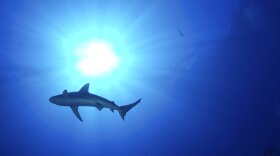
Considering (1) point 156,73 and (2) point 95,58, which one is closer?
(2) point 95,58

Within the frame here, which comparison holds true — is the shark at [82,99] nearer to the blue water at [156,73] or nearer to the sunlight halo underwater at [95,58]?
the blue water at [156,73]

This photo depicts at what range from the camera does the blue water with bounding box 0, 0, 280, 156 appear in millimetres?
22672

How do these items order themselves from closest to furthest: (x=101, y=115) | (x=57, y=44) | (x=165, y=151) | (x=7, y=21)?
(x=7, y=21)
(x=57, y=44)
(x=101, y=115)
(x=165, y=151)

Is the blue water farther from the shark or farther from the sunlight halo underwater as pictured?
the shark

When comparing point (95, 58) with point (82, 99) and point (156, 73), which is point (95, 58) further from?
point (82, 99)

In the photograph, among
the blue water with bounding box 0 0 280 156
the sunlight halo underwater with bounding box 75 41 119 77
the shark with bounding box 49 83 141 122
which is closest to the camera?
the shark with bounding box 49 83 141 122

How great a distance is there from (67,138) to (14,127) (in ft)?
48.9

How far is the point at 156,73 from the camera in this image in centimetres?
3331

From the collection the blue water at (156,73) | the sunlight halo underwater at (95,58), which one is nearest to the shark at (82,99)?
the blue water at (156,73)

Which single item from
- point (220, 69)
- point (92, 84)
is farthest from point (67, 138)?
point (220, 69)

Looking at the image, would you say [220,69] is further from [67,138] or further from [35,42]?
[67,138]

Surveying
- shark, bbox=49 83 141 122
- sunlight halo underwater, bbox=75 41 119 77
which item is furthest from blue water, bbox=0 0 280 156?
shark, bbox=49 83 141 122

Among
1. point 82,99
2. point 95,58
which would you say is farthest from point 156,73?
point 82,99

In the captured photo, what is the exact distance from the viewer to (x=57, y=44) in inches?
971
